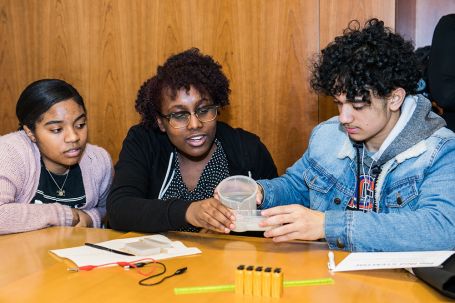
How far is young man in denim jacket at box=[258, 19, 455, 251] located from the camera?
1.48 meters

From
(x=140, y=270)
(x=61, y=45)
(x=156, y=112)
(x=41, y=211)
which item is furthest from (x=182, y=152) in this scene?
(x=61, y=45)

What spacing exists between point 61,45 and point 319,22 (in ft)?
5.22

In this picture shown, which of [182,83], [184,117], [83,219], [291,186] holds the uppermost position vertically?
[182,83]

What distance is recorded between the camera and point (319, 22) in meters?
2.72

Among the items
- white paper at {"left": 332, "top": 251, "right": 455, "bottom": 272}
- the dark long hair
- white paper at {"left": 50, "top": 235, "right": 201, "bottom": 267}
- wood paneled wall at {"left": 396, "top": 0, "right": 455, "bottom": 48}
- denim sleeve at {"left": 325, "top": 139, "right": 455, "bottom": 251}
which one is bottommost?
white paper at {"left": 50, "top": 235, "right": 201, "bottom": 267}

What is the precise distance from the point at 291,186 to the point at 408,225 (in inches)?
26.3

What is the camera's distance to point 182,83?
6.93 feet

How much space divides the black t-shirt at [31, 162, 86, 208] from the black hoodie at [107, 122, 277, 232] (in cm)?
34

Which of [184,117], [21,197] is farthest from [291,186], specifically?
[21,197]

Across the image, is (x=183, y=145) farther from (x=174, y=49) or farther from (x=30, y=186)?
(x=174, y=49)

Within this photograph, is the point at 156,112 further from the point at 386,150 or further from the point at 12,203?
the point at 386,150

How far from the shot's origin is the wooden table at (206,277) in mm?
1230

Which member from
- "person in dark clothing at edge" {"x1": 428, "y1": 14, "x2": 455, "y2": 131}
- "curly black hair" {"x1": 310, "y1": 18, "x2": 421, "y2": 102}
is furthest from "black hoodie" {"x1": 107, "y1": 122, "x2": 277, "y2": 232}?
"person in dark clothing at edge" {"x1": 428, "y1": 14, "x2": 455, "y2": 131}

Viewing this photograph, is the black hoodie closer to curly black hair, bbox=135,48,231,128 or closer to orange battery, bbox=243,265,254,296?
curly black hair, bbox=135,48,231,128
